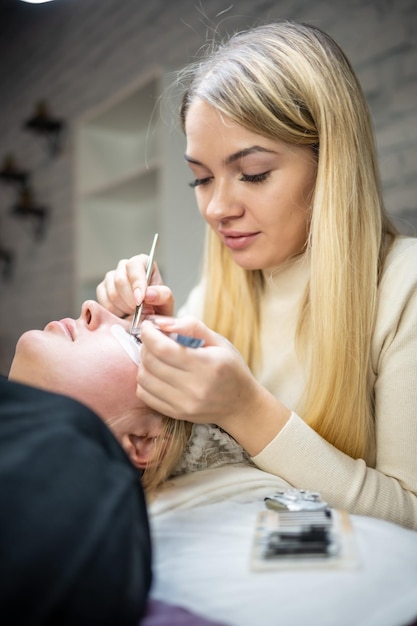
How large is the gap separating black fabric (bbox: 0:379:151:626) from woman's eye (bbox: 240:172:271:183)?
1.99 ft

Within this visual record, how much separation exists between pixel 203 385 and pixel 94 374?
0.74 feet

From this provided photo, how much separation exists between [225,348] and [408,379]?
12.6 inches

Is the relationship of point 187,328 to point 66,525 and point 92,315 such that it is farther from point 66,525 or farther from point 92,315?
point 66,525

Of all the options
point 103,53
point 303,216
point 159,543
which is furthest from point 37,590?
point 103,53

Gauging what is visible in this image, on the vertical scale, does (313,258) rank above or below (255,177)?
below

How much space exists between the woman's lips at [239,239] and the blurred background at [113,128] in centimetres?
37

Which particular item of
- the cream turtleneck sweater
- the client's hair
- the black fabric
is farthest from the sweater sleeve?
the black fabric

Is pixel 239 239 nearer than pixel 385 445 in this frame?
No

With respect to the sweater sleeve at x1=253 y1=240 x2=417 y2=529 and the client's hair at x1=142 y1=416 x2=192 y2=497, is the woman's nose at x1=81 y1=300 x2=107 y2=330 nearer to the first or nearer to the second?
the client's hair at x1=142 y1=416 x2=192 y2=497

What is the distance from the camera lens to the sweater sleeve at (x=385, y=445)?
0.97m

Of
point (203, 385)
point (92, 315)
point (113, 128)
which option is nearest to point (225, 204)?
point (92, 315)

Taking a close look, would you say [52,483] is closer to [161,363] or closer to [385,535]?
[161,363]

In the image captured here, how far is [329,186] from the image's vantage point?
43.9 inches

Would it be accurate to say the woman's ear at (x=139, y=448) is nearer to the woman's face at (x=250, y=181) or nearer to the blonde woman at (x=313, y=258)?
the blonde woman at (x=313, y=258)
